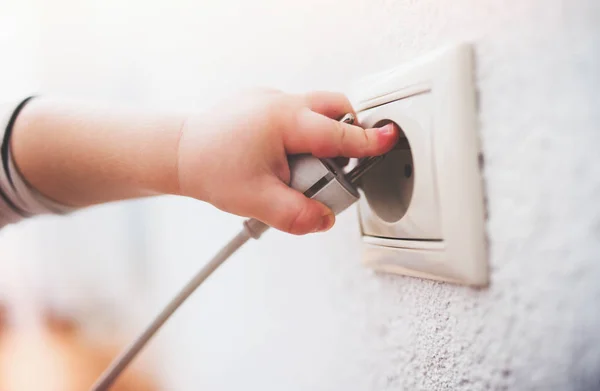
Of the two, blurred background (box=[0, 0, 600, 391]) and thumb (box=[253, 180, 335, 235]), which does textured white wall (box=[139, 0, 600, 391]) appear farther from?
thumb (box=[253, 180, 335, 235])

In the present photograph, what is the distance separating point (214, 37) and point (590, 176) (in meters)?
0.47

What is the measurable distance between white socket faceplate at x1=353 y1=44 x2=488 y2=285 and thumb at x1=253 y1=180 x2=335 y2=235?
68mm

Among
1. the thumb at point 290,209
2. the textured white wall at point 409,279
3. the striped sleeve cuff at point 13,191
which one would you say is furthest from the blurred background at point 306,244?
the striped sleeve cuff at point 13,191

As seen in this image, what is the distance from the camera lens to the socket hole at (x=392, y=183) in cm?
38

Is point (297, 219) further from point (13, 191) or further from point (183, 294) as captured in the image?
point (13, 191)

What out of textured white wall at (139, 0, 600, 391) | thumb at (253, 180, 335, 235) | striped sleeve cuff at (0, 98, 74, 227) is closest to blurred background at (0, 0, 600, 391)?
textured white wall at (139, 0, 600, 391)

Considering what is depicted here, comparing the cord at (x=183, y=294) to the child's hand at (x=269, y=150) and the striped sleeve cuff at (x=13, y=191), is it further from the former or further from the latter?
the striped sleeve cuff at (x=13, y=191)

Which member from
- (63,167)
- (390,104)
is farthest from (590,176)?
(63,167)

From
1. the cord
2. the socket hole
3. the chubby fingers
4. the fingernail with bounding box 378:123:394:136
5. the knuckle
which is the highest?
the chubby fingers

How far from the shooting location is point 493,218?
0.32 meters

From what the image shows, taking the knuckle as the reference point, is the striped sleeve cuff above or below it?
above

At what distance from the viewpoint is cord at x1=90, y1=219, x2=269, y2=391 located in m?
0.41

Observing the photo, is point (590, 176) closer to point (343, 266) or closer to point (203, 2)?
point (343, 266)

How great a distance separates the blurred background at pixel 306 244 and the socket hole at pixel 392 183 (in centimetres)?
5
